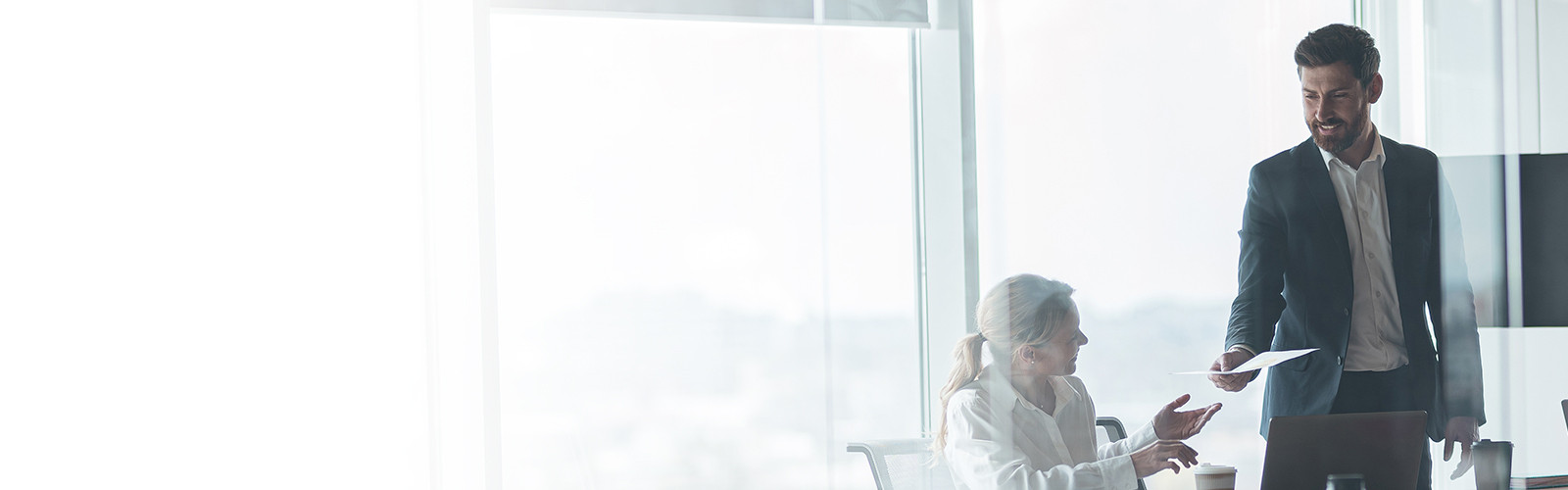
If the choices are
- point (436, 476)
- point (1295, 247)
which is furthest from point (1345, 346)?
point (436, 476)

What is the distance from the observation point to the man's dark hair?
7.14 feet

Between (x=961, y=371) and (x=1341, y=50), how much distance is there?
1061 millimetres

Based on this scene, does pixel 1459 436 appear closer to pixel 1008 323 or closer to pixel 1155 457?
pixel 1155 457

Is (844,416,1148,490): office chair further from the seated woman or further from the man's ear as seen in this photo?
the man's ear

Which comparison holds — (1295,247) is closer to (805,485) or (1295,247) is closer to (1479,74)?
(1479,74)

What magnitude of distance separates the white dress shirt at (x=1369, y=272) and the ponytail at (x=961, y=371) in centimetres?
77

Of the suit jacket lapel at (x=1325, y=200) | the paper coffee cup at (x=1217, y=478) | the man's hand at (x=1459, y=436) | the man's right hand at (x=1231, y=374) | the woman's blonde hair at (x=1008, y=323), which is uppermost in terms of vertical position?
the suit jacket lapel at (x=1325, y=200)

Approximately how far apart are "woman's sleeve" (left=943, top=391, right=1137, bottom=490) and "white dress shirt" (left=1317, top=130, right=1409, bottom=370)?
2.27 ft

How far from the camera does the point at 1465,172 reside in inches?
90.3

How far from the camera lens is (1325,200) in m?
2.12

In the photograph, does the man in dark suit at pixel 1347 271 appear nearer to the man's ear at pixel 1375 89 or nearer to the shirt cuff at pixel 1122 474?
the man's ear at pixel 1375 89

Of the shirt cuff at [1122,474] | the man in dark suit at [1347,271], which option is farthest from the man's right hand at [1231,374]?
the shirt cuff at [1122,474]

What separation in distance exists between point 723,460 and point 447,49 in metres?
0.86

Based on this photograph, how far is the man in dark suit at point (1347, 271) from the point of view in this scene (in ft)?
6.83
